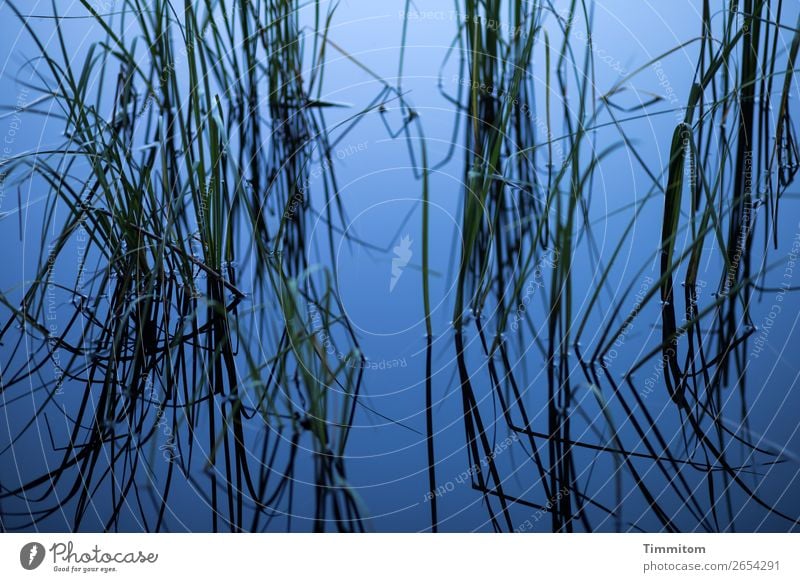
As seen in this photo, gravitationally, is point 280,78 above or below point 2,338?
above

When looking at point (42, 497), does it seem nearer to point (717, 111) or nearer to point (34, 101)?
point (34, 101)

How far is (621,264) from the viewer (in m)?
0.55

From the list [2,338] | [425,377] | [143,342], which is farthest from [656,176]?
[2,338]

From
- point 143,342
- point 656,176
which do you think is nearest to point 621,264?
point 656,176

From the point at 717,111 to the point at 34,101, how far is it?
50 cm
